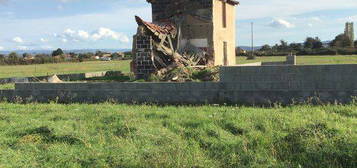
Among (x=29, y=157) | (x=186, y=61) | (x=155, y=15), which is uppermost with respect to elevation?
(x=155, y=15)

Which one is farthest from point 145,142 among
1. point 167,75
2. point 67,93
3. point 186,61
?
point 186,61

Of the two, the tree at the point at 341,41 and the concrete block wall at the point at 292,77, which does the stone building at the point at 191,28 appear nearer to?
the concrete block wall at the point at 292,77

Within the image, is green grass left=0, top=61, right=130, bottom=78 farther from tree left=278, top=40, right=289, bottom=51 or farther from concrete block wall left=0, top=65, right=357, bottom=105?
tree left=278, top=40, right=289, bottom=51

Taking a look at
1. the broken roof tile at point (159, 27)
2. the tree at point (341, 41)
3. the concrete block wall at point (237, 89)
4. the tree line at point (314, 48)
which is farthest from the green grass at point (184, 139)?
the tree at point (341, 41)

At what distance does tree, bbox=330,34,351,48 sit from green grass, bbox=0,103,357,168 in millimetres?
65564

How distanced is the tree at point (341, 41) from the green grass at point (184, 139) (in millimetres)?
65564

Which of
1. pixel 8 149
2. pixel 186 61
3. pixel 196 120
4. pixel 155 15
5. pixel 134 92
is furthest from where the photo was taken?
pixel 155 15

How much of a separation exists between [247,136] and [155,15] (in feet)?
44.5

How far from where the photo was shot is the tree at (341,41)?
2746 inches

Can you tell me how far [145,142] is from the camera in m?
7.00

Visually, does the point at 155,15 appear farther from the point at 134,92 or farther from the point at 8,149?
the point at 8,149

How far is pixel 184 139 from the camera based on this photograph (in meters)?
7.31

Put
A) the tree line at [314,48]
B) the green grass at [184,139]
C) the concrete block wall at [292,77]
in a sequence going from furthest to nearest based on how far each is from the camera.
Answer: the tree line at [314,48], the concrete block wall at [292,77], the green grass at [184,139]

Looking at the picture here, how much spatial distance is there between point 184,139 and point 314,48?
212 ft
